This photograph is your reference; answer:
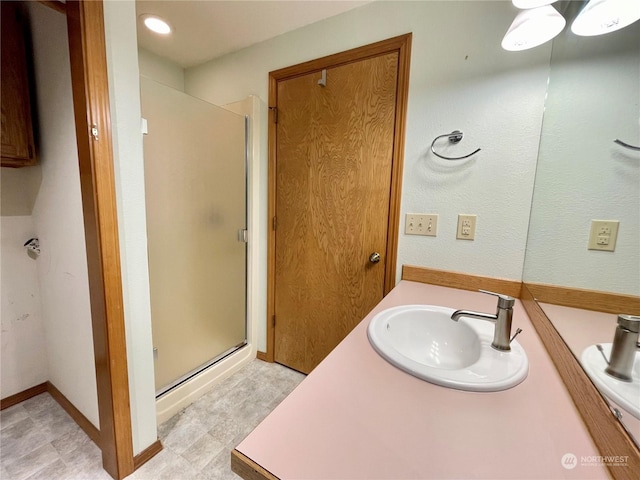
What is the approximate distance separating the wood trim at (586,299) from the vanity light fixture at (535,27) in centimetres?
88

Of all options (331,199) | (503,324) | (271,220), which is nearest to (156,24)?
(271,220)

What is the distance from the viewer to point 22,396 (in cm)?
158

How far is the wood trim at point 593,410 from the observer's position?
40 cm

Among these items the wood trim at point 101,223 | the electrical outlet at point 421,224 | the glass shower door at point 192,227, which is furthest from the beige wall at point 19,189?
the electrical outlet at point 421,224

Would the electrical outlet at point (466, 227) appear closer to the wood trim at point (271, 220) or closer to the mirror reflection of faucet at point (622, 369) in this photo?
the mirror reflection of faucet at point (622, 369)

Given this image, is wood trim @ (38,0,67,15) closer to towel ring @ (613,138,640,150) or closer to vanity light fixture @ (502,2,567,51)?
vanity light fixture @ (502,2,567,51)

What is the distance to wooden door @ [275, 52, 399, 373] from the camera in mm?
1472

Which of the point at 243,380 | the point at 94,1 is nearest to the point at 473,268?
the point at 243,380

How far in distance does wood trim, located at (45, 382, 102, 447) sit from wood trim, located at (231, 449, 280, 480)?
1.40 meters

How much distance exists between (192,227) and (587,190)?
5.79ft

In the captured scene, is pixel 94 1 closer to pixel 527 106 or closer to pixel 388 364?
pixel 388 364

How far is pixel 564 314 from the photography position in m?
0.76

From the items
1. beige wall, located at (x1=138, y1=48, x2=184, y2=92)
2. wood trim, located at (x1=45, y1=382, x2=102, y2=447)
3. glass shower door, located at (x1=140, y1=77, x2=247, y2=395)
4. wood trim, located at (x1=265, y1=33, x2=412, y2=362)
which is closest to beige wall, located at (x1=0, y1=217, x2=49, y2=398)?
wood trim, located at (x1=45, y1=382, x2=102, y2=447)

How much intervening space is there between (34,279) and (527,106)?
281 cm
